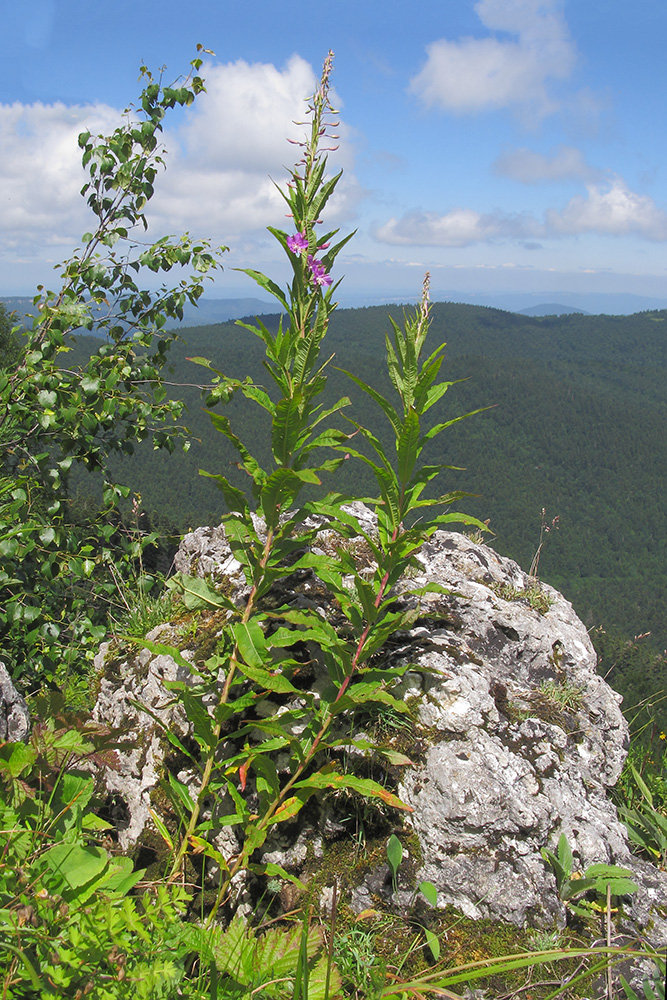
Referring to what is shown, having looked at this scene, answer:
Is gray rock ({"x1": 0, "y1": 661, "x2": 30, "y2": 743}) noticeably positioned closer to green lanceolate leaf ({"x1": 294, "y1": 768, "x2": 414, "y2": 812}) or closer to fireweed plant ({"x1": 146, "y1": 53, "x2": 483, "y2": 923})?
fireweed plant ({"x1": 146, "y1": 53, "x2": 483, "y2": 923})

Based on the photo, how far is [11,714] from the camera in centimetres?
298

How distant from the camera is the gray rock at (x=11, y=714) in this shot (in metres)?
2.92

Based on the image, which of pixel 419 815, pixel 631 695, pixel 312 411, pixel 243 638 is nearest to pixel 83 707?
pixel 243 638

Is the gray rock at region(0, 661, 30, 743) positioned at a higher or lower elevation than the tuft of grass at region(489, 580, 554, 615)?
lower

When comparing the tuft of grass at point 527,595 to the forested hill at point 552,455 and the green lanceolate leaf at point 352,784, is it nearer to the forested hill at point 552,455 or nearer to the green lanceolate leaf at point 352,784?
the green lanceolate leaf at point 352,784

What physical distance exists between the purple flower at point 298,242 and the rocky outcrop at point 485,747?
6.05 feet

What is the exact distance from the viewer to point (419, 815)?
110 inches

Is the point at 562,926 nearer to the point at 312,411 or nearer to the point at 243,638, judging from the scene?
the point at 243,638

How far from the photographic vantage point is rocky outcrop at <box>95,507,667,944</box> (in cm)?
268

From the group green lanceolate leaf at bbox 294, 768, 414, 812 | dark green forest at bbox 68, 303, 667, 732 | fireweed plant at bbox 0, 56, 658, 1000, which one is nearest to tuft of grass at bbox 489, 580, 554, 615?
fireweed plant at bbox 0, 56, 658, 1000

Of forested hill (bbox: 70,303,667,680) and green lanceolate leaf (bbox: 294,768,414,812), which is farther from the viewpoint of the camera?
forested hill (bbox: 70,303,667,680)

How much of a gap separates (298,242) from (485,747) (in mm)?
2700

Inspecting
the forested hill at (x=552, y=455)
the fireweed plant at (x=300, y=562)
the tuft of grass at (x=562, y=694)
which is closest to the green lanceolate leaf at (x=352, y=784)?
the fireweed plant at (x=300, y=562)

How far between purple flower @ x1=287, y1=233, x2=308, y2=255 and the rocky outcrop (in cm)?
184
